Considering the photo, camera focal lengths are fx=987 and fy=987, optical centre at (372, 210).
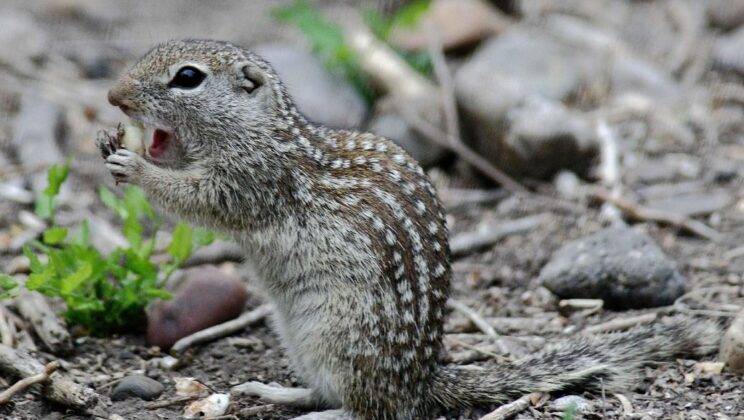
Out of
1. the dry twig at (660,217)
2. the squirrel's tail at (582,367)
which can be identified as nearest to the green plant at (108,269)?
the squirrel's tail at (582,367)

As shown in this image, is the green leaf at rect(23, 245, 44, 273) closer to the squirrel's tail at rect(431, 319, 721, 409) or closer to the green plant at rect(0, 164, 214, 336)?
the green plant at rect(0, 164, 214, 336)

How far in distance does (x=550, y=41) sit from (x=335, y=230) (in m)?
5.33

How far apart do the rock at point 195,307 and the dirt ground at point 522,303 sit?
113 millimetres

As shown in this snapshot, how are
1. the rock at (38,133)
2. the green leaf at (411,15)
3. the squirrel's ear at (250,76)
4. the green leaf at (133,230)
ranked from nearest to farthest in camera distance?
the squirrel's ear at (250,76), the green leaf at (133,230), the rock at (38,133), the green leaf at (411,15)

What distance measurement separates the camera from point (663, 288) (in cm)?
550

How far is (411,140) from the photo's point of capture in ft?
26.1

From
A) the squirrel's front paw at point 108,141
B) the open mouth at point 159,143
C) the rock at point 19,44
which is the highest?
the rock at point 19,44

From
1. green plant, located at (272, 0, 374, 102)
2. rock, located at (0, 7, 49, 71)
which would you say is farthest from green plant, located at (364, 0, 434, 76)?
rock, located at (0, 7, 49, 71)

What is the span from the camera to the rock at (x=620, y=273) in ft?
17.9

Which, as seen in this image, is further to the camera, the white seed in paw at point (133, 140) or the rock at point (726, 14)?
the rock at point (726, 14)

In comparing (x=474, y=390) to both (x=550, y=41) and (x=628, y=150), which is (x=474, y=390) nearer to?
(x=628, y=150)

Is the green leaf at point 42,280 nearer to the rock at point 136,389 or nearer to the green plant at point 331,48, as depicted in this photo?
the rock at point 136,389

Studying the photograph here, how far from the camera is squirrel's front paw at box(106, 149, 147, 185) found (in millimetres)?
4781

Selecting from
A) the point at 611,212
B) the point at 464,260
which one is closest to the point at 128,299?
the point at 464,260
